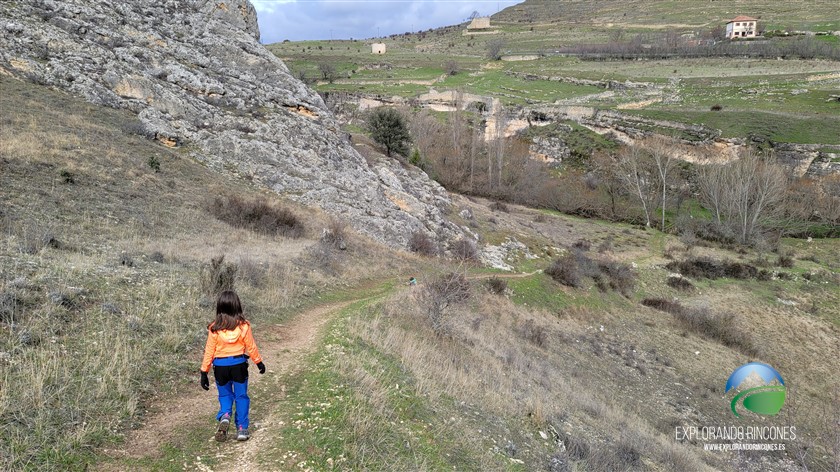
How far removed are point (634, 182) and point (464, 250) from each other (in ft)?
107

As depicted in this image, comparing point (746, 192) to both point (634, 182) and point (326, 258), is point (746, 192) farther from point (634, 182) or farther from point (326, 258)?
point (326, 258)

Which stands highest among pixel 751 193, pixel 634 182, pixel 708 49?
pixel 708 49

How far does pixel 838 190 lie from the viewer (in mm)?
41562

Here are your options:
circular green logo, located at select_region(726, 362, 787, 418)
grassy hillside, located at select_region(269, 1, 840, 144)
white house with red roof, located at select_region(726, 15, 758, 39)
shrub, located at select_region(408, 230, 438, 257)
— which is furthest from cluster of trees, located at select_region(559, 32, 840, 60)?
circular green logo, located at select_region(726, 362, 787, 418)

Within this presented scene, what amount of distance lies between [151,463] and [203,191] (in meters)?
14.8

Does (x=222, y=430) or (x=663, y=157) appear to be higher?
(x=663, y=157)

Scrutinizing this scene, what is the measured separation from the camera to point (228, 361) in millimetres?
4836

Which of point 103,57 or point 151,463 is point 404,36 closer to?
point 103,57

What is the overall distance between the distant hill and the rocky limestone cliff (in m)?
113

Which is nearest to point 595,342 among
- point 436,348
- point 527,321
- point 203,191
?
point 527,321

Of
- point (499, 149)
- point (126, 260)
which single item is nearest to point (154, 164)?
point (126, 260)

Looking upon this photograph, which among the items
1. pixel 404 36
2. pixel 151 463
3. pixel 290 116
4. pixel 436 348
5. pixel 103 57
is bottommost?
pixel 436 348

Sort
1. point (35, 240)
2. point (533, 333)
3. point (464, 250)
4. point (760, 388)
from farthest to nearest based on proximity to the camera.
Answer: point (464, 250) → point (533, 333) → point (760, 388) → point (35, 240)

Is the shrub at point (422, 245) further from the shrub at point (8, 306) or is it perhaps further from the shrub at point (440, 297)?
the shrub at point (8, 306)
